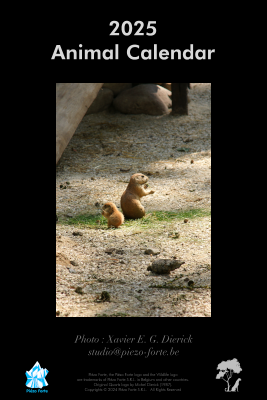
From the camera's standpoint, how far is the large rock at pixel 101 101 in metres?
9.61

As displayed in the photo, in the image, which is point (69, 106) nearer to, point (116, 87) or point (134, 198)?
point (134, 198)

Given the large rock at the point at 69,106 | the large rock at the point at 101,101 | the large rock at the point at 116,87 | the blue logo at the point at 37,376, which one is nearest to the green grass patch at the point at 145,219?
the large rock at the point at 69,106

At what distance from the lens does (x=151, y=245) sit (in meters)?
4.09

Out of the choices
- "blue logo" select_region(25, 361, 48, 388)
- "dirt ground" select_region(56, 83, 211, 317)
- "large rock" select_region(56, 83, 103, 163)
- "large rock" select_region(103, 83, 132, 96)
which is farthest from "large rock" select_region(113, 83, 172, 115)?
"blue logo" select_region(25, 361, 48, 388)

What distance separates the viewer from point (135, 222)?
4758 mm

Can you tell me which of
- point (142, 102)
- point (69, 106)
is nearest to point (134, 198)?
point (69, 106)

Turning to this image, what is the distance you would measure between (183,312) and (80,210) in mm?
2749

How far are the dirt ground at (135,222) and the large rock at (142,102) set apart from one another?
0.63 feet

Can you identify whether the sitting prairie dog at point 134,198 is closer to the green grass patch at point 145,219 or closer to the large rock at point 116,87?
the green grass patch at point 145,219

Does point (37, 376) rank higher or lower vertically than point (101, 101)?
lower

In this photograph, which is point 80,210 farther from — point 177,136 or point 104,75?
point 177,136

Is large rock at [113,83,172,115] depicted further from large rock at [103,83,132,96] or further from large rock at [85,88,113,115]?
large rock at [103,83,132,96]

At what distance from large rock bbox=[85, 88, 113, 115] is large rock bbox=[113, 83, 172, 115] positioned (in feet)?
0.67

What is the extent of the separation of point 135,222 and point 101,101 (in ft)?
18.3
